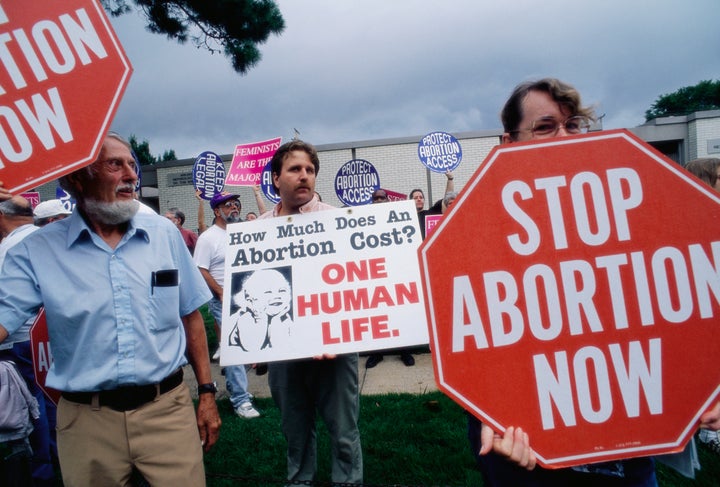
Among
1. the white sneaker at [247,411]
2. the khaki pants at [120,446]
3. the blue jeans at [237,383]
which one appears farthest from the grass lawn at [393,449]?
the khaki pants at [120,446]

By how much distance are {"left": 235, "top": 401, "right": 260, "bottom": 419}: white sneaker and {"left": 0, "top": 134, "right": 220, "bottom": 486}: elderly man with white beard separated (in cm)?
246

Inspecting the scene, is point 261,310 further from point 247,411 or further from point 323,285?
point 247,411

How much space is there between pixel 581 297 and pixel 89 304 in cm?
165

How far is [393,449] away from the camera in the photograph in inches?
128

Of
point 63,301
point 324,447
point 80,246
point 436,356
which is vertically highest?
point 80,246

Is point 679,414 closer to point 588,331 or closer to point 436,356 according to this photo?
point 588,331

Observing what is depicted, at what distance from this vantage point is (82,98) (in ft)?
4.19

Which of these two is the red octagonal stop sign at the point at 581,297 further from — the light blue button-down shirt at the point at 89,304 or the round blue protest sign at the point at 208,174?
the round blue protest sign at the point at 208,174

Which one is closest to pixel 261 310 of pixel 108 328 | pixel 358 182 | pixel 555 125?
pixel 108 328

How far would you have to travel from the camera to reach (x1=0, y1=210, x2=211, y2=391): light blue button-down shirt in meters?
1.59

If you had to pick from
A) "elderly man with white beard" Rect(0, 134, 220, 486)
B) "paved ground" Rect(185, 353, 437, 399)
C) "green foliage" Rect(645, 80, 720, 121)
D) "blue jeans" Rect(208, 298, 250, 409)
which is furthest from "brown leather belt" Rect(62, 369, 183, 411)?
"green foliage" Rect(645, 80, 720, 121)

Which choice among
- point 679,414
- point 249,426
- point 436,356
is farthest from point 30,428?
point 679,414

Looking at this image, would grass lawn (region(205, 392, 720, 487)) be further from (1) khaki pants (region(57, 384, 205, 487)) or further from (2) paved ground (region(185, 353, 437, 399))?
(1) khaki pants (region(57, 384, 205, 487))

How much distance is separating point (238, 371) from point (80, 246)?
271 centimetres
